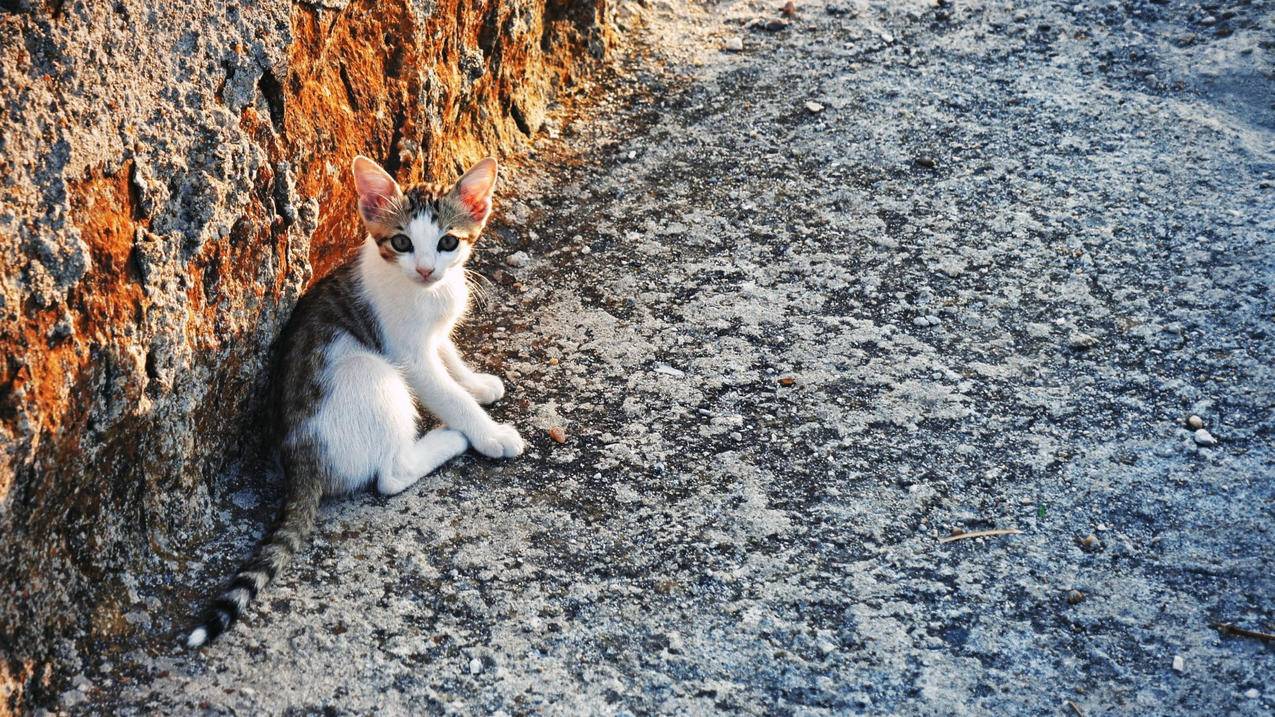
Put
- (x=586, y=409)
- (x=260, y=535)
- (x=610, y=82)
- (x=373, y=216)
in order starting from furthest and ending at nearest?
(x=610, y=82) < (x=586, y=409) < (x=373, y=216) < (x=260, y=535)

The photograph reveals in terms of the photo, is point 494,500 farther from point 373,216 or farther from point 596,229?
point 596,229

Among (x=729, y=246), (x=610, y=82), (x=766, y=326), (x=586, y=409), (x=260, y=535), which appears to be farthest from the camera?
(x=610, y=82)

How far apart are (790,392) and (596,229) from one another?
132 centimetres

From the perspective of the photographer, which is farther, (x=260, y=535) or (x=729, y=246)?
(x=729, y=246)

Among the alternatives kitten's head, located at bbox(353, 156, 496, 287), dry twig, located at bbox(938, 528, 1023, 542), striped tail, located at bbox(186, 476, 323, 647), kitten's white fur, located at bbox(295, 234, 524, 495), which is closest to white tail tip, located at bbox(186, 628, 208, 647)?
striped tail, located at bbox(186, 476, 323, 647)

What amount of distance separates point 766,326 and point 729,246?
572mm

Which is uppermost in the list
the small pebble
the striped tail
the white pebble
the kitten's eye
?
the kitten's eye

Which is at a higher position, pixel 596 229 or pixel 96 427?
pixel 96 427

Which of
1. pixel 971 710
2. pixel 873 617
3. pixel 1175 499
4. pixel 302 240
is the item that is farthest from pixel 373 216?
pixel 1175 499

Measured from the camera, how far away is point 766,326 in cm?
420

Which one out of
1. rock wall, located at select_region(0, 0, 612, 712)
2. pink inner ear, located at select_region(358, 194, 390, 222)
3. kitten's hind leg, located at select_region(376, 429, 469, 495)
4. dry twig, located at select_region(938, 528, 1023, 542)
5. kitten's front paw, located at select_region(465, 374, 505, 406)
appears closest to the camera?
rock wall, located at select_region(0, 0, 612, 712)

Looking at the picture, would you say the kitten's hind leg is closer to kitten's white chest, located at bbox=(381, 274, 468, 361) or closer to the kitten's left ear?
kitten's white chest, located at bbox=(381, 274, 468, 361)

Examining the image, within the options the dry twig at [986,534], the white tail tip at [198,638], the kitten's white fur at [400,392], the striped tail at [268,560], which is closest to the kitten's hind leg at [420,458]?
the kitten's white fur at [400,392]

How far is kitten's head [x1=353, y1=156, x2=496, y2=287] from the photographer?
3.50 meters
